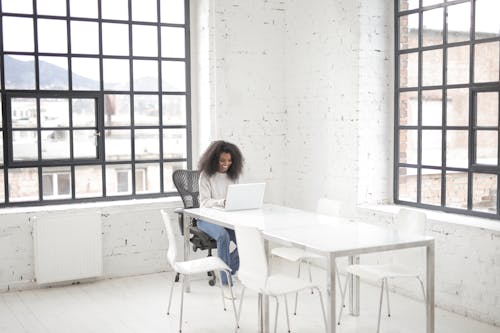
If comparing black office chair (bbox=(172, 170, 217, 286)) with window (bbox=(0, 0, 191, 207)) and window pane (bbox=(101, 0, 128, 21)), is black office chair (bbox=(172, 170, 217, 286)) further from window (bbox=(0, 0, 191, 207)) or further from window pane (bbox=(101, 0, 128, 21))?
window pane (bbox=(101, 0, 128, 21))

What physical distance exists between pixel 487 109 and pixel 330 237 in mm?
1889

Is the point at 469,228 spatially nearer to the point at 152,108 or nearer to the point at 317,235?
the point at 317,235

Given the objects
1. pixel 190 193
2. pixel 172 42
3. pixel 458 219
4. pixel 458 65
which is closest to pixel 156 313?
pixel 190 193

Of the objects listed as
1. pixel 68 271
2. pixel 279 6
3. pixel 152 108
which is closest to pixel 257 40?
pixel 279 6

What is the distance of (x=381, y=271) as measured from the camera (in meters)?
4.64

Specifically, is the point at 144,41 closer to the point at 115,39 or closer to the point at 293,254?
the point at 115,39

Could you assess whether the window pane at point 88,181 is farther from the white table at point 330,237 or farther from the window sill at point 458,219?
the window sill at point 458,219

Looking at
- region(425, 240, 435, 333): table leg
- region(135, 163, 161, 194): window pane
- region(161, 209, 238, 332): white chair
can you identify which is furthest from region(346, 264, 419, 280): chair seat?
region(135, 163, 161, 194): window pane

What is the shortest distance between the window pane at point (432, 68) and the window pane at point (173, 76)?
2.62 m

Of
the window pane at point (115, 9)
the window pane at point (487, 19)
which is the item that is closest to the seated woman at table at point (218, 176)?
the window pane at point (115, 9)

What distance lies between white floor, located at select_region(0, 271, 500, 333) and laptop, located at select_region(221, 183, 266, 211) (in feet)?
2.67

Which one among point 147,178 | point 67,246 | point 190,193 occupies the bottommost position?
point 67,246

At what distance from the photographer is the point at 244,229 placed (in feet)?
13.8

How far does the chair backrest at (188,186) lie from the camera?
6.23m
